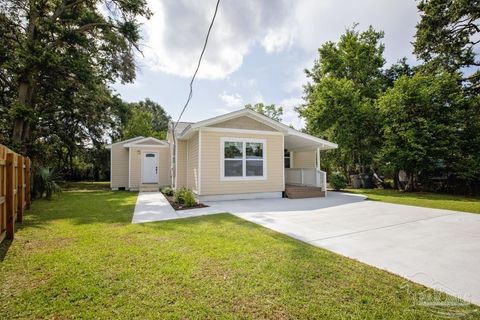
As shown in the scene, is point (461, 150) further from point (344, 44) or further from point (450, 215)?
point (344, 44)

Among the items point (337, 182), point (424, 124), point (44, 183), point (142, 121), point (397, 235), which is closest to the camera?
point (397, 235)

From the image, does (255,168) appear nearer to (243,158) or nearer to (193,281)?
(243,158)

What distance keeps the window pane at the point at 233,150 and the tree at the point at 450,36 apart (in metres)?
14.0

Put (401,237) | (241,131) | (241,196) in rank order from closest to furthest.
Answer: (401,237), (241,131), (241,196)

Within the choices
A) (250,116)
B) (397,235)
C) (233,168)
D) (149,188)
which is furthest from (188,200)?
(149,188)

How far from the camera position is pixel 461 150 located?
1196 cm

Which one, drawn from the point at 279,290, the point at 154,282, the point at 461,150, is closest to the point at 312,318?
the point at 279,290

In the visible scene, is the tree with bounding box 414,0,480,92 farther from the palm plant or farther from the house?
the palm plant

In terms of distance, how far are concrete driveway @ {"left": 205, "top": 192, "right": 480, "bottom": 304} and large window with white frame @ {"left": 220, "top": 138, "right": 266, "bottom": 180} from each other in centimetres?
214

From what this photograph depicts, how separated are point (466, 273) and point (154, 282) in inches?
152

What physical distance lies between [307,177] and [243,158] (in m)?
4.37

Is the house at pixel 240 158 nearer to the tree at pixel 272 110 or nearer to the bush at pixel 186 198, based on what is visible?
the bush at pixel 186 198

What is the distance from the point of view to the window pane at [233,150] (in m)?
9.24

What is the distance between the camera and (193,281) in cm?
266
